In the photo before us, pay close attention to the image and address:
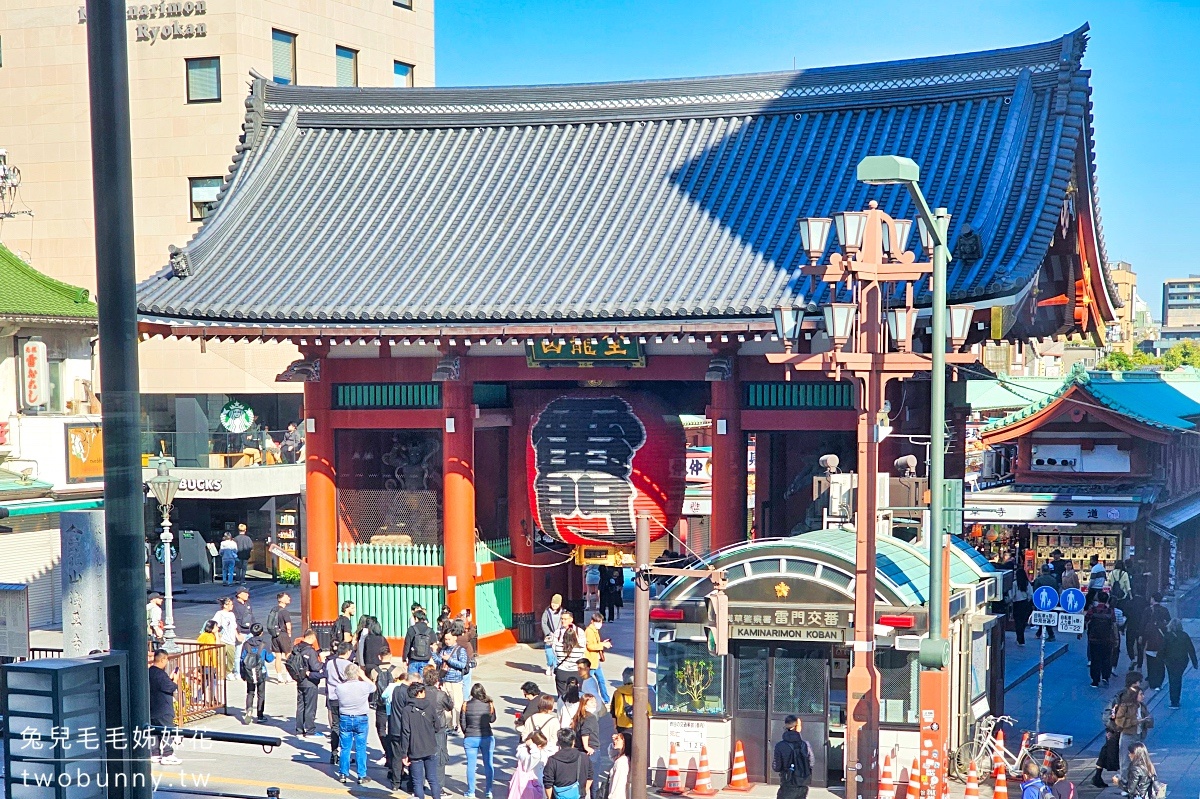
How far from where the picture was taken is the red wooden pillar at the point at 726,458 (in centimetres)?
2431

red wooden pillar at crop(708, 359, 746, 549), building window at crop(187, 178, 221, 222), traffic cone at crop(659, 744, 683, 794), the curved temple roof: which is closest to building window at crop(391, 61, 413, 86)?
building window at crop(187, 178, 221, 222)

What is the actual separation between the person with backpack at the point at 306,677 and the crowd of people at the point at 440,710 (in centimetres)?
2

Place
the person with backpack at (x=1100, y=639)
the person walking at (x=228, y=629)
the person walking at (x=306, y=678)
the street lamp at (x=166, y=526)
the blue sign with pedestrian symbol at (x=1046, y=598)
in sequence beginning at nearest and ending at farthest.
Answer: the person walking at (x=306, y=678) → the blue sign with pedestrian symbol at (x=1046, y=598) → the person walking at (x=228, y=629) → the street lamp at (x=166, y=526) → the person with backpack at (x=1100, y=639)

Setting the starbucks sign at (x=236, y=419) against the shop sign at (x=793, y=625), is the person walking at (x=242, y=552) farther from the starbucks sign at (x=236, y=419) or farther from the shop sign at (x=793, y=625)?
the shop sign at (x=793, y=625)

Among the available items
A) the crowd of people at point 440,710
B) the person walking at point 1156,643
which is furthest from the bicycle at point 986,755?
the person walking at point 1156,643

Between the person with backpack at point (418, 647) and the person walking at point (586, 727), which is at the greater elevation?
the person walking at point (586, 727)

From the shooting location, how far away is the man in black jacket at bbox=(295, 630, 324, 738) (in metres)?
20.3

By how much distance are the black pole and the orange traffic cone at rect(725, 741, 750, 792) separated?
458 inches

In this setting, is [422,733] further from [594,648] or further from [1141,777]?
[1141,777]

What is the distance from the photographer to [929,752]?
16.8m

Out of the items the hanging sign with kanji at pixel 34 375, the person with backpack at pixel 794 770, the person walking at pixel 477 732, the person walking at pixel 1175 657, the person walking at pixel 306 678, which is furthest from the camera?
the hanging sign with kanji at pixel 34 375

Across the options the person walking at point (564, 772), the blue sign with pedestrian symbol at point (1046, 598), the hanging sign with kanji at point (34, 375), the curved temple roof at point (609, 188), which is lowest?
the person walking at point (564, 772)

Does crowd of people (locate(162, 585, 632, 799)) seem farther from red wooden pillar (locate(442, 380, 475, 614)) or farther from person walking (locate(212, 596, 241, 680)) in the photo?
red wooden pillar (locate(442, 380, 475, 614))

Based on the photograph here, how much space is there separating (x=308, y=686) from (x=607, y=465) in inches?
259
